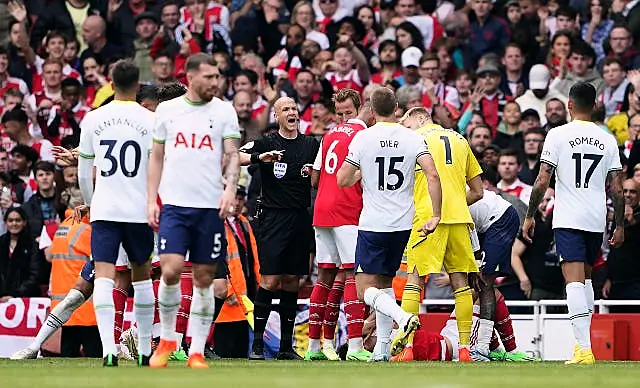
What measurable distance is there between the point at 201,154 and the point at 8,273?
29.4 feet

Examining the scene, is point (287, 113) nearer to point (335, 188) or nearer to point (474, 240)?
point (335, 188)

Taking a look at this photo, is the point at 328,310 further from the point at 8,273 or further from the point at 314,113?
the point at 8,273

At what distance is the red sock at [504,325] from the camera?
16.5 meters

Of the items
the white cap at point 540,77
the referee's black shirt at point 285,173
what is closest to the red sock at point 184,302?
the referee's black shirt at point 285,173

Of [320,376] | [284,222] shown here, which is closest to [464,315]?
[284,222]

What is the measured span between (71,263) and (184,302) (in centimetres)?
246

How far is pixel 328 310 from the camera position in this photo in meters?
16.3

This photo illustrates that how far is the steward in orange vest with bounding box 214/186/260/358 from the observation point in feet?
59.4

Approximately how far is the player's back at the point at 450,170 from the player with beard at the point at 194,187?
3.68 metres

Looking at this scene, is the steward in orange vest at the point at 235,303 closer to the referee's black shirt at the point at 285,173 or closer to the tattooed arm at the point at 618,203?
the referee's black shirt at the point at 285,173

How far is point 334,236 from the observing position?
635 inches

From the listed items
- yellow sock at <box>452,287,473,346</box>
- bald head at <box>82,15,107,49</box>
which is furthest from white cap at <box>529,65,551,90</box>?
bald head at <box>82,15,107,49</box>

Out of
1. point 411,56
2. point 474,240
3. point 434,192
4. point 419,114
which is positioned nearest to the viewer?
point 434,192

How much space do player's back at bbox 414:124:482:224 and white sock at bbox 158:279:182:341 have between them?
12.8 feet
